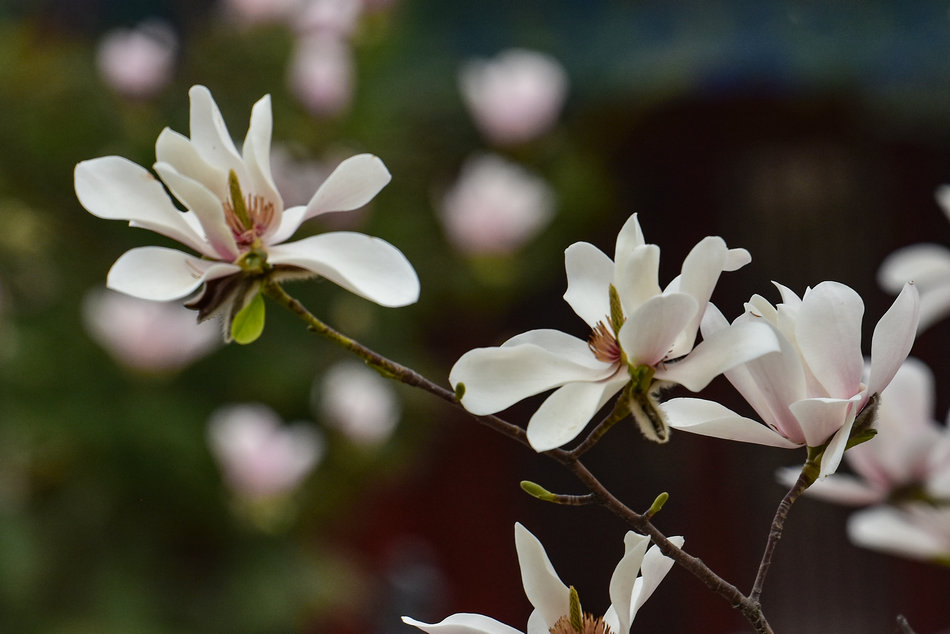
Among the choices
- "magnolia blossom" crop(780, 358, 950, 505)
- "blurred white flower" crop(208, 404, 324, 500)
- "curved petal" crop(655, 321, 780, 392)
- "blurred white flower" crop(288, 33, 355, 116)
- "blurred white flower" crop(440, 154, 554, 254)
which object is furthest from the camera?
"blurred white flower" crop(440, 154, 554, 254)

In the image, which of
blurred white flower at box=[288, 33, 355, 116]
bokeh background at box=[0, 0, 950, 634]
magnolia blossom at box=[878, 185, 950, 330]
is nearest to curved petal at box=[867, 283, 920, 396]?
magnolia blossom at box=[878, 185, 950, 330]

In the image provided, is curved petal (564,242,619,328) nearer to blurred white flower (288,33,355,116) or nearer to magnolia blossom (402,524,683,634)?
magnolia blossom (402,524,683,634)

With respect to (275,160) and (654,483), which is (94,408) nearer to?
(275,160)

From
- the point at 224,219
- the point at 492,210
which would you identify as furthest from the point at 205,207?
the point at 492,210

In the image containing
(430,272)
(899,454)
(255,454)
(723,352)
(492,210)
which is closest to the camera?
(723,352)

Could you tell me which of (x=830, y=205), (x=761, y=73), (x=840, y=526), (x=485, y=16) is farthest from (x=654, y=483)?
(x=485, y=16)

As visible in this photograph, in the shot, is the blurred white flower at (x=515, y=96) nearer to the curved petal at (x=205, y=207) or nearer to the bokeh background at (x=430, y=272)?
the bokeh background at (x=430, y=272)

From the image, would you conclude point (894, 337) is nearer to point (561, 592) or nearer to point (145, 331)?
point (561, 592)

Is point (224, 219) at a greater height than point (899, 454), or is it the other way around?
point (224, 219)
